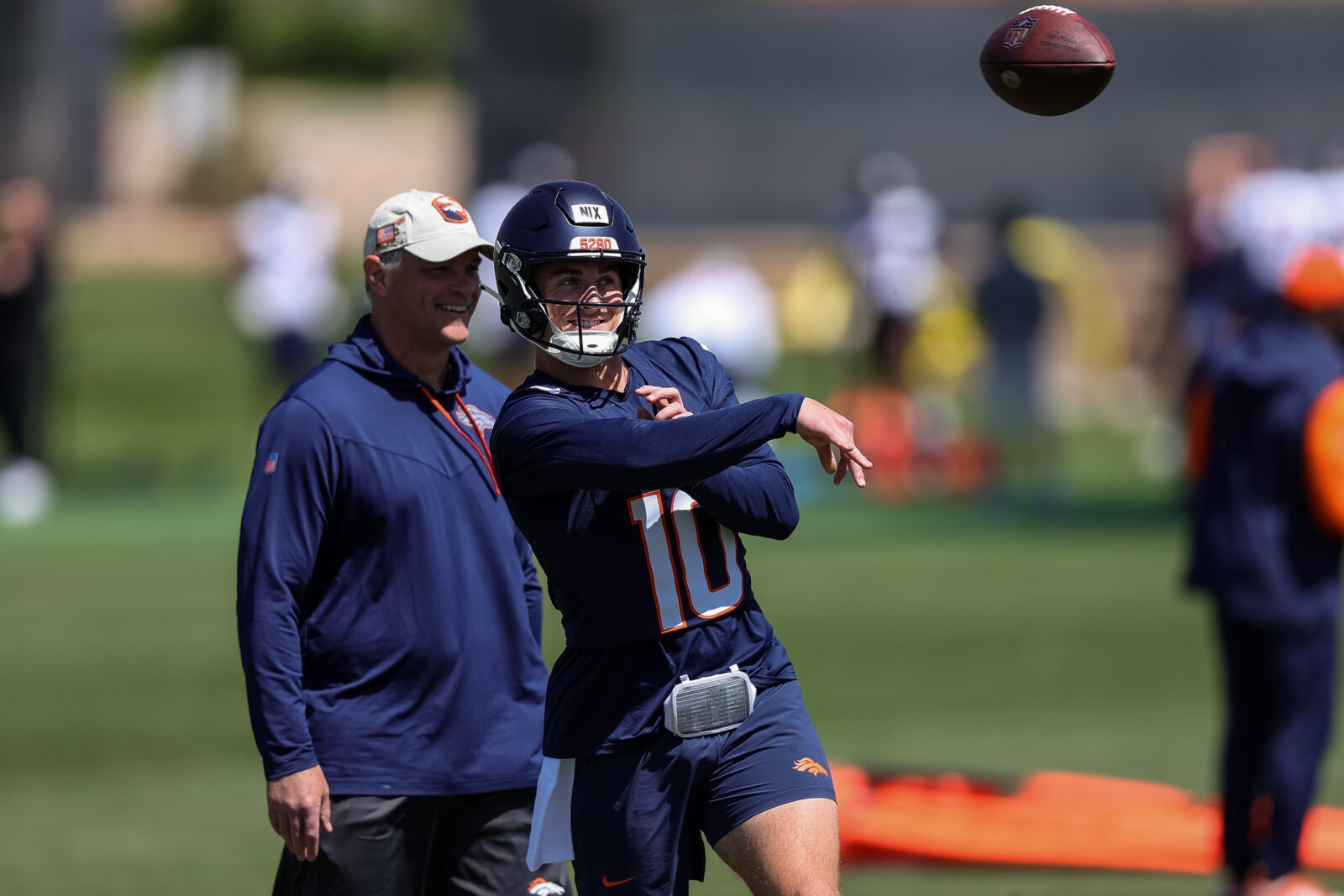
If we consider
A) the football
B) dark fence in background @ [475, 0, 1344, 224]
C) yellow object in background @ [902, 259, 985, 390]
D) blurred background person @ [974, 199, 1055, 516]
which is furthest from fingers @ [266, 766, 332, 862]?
dark fence in background @ [475, 0, 1344, 224]

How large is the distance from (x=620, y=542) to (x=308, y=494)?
0.98m

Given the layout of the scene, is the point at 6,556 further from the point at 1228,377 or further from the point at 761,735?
the point at 761,735

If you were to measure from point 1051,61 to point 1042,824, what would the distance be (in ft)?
14.0

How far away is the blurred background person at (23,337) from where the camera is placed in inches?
703

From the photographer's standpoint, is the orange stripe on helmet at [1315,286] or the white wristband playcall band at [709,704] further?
the orange stripe on helmet at [1315,286]

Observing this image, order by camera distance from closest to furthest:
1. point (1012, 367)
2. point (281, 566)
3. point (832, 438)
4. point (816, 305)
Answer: point (832, 438) → point (281, 566) → point (1012, 367) → point (816, 305)

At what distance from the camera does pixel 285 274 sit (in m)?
20.6

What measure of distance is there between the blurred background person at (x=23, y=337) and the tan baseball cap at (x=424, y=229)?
13.2 metres

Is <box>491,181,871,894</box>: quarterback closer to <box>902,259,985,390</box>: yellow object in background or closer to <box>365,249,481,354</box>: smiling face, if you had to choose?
<box>365,249,481,354</box>: smiling face

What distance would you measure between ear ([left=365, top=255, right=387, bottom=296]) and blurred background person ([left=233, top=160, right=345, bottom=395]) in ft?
49.6

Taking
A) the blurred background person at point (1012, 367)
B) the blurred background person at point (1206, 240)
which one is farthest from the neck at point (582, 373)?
the blurred background person at point (1012, 367)

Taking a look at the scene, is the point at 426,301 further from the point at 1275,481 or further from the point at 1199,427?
the point at 1199,427

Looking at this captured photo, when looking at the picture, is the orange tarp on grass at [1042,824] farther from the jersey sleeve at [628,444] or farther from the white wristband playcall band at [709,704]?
the jersey sleeve at [628,444]

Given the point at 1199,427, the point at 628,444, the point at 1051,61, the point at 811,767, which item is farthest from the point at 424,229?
the point at 1199,427
